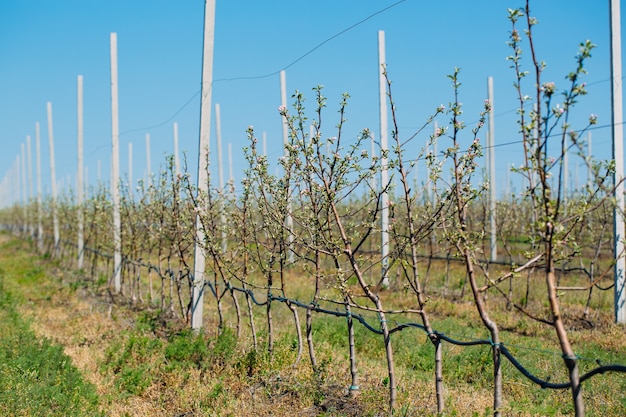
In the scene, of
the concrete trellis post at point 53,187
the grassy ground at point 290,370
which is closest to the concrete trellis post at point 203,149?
A: the grassy ground at point 290,370

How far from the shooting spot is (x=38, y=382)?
245 inches

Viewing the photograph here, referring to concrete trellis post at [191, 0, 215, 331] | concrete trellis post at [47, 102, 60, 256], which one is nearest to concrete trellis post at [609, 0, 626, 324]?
concrete trellis post at [191, 0, 215, 331]

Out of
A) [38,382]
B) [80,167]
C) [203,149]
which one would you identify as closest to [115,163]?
[80,167]

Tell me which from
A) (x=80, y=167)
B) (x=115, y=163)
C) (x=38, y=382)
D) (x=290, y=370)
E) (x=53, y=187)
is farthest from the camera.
Answer: (x=53, y=187)

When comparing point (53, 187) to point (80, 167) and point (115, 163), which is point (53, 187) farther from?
point (115, 163)

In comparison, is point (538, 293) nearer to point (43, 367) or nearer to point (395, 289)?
point (395, 289)

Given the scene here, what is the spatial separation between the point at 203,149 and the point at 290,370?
361cm

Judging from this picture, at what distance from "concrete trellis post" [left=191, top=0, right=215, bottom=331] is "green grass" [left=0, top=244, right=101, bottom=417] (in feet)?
6.61

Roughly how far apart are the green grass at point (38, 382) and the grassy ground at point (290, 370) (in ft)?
0.08

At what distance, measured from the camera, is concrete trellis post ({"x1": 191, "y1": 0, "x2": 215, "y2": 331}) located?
8.76 m

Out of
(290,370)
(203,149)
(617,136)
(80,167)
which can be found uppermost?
(80,167)

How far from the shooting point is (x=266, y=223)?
6.83 metres

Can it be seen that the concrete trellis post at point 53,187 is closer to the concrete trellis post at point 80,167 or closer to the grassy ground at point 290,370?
the concrete trellis post at point 80,167

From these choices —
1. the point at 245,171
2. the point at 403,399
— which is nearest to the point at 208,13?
the point at 245,171
